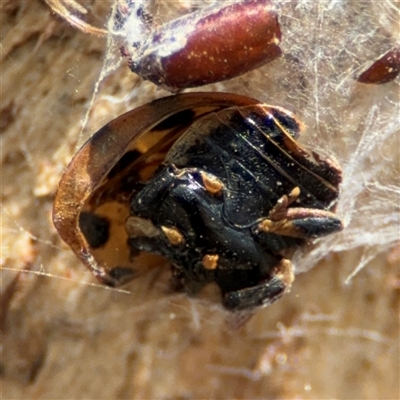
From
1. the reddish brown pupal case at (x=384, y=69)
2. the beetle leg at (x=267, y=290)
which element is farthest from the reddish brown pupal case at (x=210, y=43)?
the beetle leg at (x=267, y=290)

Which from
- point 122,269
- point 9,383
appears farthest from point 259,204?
point 9,383

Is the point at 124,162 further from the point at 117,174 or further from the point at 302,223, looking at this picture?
the point at 302,223

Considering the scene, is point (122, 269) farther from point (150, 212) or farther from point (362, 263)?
point (362, 263)

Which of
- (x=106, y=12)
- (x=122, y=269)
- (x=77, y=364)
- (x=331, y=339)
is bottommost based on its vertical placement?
(x=331, y=339)

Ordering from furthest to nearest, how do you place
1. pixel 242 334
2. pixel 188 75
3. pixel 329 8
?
1. pixel 242 334
2. pixel 329 8
3. pixel 188 75

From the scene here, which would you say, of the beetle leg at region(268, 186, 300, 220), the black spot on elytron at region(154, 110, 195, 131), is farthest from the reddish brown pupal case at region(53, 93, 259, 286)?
the beetle leg at region(268, 186, 300, 220)

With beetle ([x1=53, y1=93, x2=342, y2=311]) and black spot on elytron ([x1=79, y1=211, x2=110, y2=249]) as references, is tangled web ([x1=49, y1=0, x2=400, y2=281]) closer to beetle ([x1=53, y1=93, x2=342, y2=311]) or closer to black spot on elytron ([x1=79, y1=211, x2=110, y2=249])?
beetle ([x1=53, y1=93, x2=342, y2=311])
